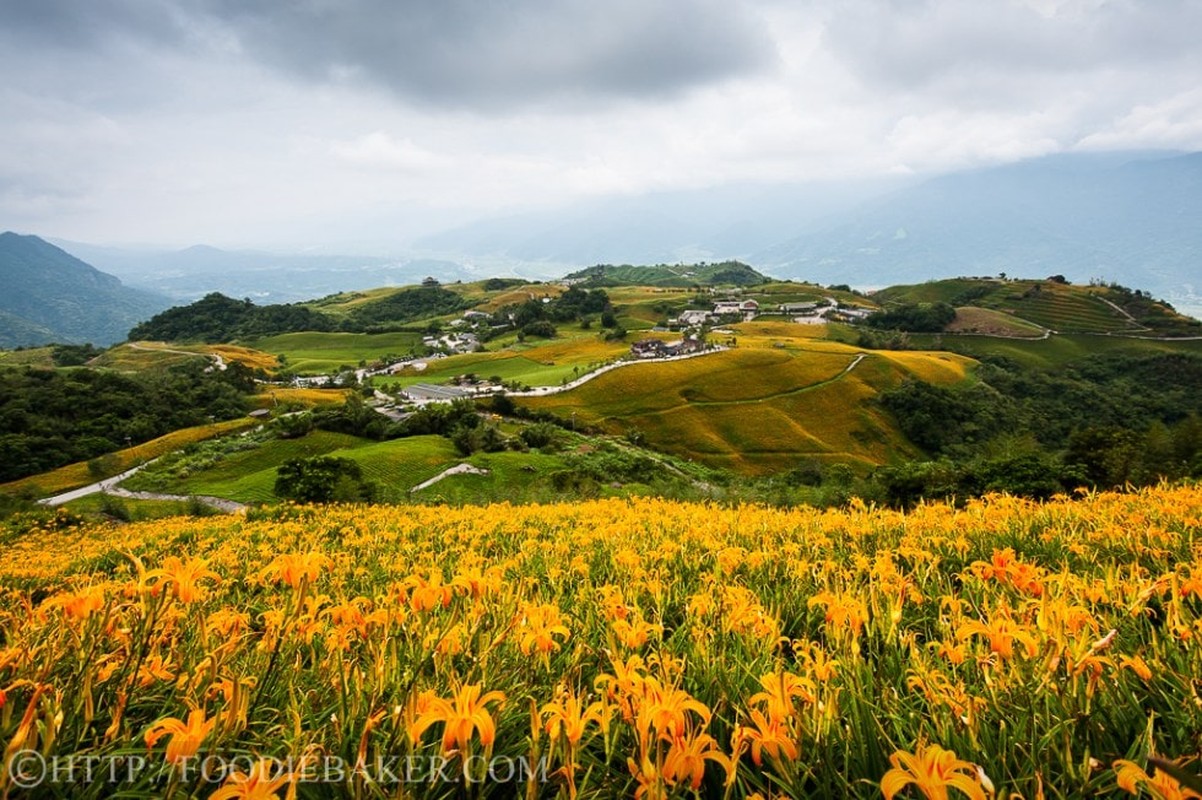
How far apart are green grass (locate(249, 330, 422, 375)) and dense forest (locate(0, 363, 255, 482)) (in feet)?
85.8

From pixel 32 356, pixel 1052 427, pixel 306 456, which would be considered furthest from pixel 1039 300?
pixel 32 356

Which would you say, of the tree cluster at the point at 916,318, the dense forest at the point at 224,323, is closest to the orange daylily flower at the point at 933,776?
the tree cluster at the point at 916,318

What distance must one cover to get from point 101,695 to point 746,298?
157m

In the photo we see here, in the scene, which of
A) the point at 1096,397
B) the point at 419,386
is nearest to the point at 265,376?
the point at 419,386

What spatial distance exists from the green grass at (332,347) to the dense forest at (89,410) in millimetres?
26151

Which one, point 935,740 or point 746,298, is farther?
point 746,298

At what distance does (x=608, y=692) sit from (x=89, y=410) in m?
102

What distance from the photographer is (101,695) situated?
6.25 ft

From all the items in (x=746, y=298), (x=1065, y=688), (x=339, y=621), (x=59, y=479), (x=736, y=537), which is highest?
(x=746, y=298)

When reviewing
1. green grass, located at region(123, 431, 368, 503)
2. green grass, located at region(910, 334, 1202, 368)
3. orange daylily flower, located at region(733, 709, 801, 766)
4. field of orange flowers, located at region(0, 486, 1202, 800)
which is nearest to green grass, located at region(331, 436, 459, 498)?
green grass, located at region(123, 431, 368, 503)

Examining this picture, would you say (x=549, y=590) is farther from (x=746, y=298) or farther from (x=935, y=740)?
(x=746, y=298)

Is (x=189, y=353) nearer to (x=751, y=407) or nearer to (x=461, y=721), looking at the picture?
(x=751, y=407)

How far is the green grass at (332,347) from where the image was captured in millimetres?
118500

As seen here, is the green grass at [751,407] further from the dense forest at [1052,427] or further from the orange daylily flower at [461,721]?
the orange daylily flower at [461,721]
